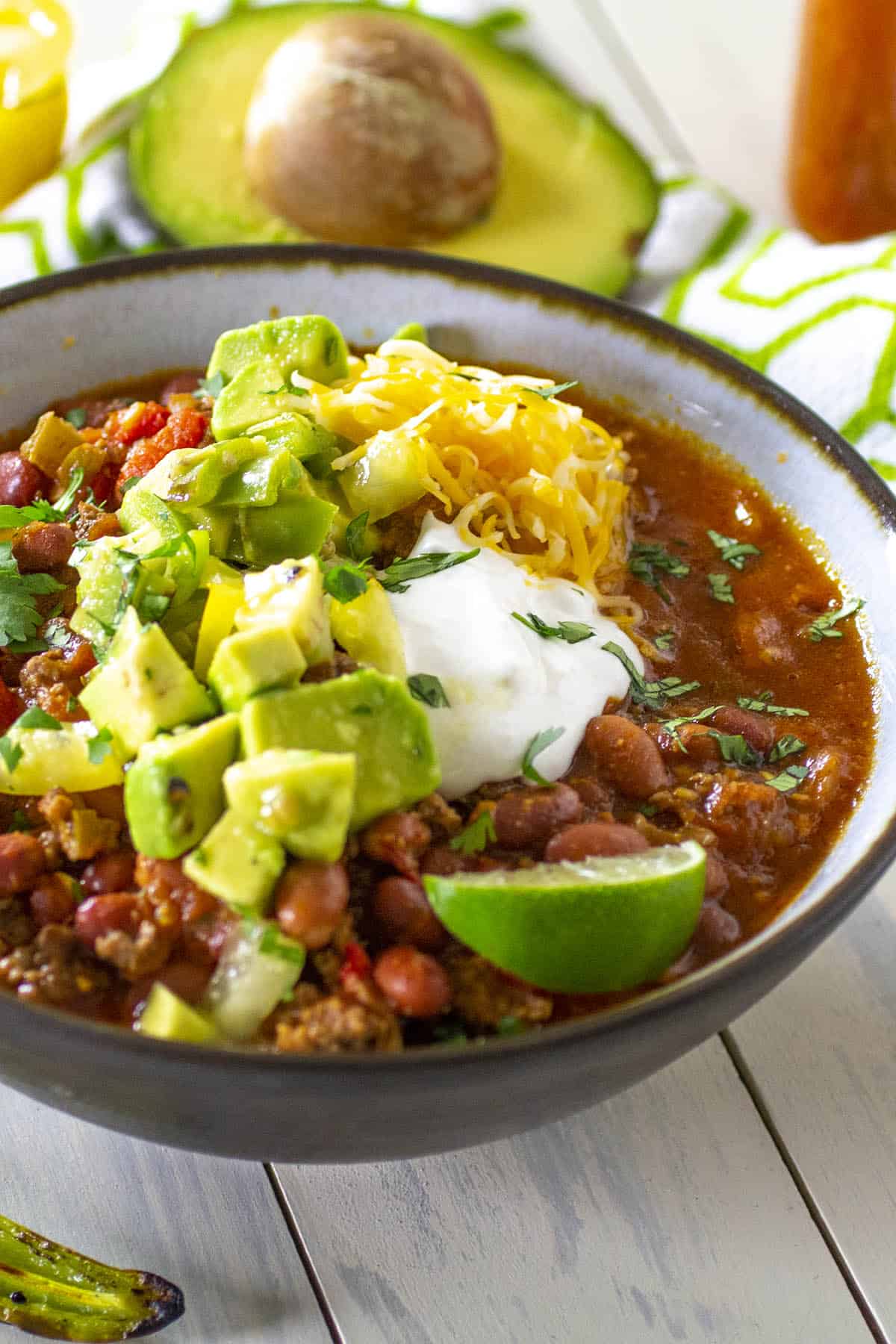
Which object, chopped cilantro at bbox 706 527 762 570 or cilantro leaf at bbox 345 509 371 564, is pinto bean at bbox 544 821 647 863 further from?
chopped cilantro at bbox 706 527 762 570

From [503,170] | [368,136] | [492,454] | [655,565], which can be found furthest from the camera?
[503,170]

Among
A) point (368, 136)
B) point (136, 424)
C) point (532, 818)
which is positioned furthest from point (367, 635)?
point (368, 136)

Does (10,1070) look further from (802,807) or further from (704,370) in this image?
(704,370)

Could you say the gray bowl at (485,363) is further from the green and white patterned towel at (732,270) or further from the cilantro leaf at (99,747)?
the green and white patterned towel at (732,270)

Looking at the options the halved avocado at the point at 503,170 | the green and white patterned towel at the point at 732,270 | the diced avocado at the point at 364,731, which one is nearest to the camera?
the diced avocado at the point at 364,731

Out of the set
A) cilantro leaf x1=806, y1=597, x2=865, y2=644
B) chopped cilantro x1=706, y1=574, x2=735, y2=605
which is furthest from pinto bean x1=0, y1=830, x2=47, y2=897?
cilantro leaf x1=806, y1=597, x2=865, y2=644

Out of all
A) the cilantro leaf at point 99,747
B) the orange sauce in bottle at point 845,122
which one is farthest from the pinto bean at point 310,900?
the orange sauce in bottle at point 845,122

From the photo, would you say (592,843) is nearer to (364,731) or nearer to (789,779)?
(364,731)
